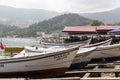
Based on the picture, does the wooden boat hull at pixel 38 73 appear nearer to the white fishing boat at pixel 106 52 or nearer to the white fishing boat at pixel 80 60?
the white fishing boat at pixel 80 60

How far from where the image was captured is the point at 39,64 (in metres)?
14.1

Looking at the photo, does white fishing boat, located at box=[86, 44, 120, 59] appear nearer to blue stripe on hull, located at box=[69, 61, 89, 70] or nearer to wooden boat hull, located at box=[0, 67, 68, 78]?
blue stripe on hull, located at box=[69, 61, 89, 70]

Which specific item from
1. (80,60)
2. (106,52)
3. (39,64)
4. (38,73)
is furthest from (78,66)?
(106,52)

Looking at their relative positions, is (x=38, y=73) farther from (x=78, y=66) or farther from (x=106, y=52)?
(x=106, y=52)

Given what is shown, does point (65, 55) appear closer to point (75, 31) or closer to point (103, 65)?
point (103, 65)

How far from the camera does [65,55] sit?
14273 mm

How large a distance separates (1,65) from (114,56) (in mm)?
9095

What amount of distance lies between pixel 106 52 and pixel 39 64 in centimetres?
705

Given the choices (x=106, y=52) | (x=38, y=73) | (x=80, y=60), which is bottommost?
(x=38, y=73)

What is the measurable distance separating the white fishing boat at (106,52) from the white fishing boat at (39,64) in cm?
511

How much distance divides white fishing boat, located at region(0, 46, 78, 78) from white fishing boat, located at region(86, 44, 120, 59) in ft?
16.8

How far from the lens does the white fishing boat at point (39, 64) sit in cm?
1391

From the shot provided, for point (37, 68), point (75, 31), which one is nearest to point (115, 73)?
point (37, 68)

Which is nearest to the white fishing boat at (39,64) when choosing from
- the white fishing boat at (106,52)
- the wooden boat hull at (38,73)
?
the wooden boat hull at (38,73)
